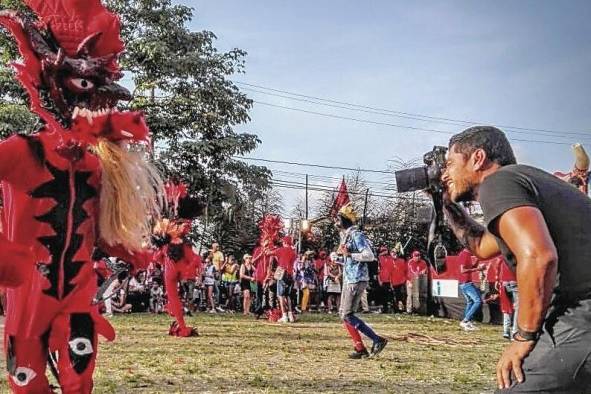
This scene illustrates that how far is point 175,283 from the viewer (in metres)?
13.3

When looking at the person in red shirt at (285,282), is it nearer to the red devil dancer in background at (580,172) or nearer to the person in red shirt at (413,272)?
the person in red shirt at (413,272)

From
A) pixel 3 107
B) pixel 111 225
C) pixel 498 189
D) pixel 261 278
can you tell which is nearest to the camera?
pixel 498 189

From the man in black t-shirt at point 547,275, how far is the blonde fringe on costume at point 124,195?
2207 mm

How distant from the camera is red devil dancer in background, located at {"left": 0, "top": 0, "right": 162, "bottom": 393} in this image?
394cm

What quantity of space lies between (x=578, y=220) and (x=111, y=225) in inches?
104

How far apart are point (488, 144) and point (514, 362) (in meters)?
0.92

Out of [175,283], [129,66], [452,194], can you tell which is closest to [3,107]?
[129,66]

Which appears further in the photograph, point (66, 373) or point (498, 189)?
point (66, 373)

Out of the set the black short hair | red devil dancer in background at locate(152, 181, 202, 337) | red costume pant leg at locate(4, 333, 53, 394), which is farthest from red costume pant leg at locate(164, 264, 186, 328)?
the black short hair

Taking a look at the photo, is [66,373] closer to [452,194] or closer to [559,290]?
[452,194]

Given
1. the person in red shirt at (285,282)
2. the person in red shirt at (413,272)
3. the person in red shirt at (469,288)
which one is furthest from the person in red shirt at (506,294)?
the person in red shirt at (413,272)

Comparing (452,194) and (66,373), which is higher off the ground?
(452,194)

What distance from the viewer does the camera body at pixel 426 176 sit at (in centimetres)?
362

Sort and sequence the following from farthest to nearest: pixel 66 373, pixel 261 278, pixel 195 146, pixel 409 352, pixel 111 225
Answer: pixel 195 146 → pixel 261 278 → pixel 409 352 → pixel 111 225 → pixel 66 373
